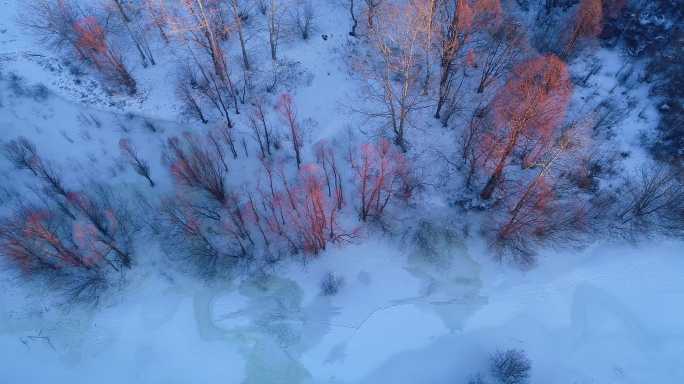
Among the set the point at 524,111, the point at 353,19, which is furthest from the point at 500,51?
the point at 353,19

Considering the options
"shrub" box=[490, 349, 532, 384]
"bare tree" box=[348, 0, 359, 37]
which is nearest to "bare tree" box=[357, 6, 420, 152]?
"bare tree" box=[348, 0, 359, 37]

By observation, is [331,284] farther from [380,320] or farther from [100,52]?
[100,52]

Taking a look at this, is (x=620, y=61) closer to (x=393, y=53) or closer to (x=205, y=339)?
(x=393, y=53)

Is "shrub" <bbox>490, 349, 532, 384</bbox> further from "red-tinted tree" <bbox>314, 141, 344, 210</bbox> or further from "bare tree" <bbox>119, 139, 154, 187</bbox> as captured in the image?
"bare tree" <bbox>119, 139, 154, 187</bbox>

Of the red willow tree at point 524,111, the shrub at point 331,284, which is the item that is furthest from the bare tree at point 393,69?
the shrub at point 331,284

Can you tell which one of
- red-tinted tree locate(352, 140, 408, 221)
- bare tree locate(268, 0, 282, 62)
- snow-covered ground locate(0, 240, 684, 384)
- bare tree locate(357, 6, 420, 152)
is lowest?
snow-covered ground locate(0, 240, 684, 384)

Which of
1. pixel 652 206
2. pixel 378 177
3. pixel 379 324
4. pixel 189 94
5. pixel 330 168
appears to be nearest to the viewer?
pixel 379 324

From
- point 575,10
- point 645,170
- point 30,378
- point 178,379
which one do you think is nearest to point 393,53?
point 575,10
